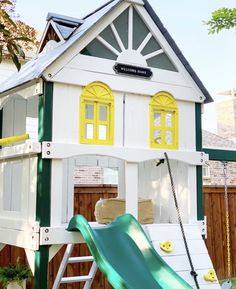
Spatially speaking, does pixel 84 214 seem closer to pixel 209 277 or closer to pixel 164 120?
pixel 164 120

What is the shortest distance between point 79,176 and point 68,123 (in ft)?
22.1

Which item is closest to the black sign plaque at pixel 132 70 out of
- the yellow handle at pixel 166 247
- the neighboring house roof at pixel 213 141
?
the yellow handle at pixel 166 247

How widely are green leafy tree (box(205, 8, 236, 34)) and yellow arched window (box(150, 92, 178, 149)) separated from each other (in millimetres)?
2632

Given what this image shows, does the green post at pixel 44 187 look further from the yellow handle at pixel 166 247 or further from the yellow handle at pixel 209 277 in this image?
the yellow handle at pixel 209 277

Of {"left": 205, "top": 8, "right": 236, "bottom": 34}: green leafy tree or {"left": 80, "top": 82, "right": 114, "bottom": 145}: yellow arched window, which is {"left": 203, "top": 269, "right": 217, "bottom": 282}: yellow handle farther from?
{"left": 205, "top": 8, "right": 236, "bottom": 34}: green leafy tree

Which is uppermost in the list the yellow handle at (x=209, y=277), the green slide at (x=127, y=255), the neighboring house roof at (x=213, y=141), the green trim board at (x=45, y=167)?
the neighboring house roof at (x=213, y=141)

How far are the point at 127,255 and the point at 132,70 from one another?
171 centimetres

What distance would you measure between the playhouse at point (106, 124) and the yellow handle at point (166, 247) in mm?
118

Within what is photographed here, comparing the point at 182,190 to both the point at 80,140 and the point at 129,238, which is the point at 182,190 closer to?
the point at 129,238

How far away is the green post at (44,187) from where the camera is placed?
12.6ft

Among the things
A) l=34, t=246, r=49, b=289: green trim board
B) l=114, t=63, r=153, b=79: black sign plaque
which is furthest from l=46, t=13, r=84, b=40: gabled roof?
A: l=34, t=246, r=49, b=289: green trim board

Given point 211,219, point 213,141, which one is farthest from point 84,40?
point 213,141

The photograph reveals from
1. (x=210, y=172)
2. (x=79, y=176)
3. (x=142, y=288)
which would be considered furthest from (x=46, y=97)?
(x=210, y=172)

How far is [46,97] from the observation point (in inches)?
156
